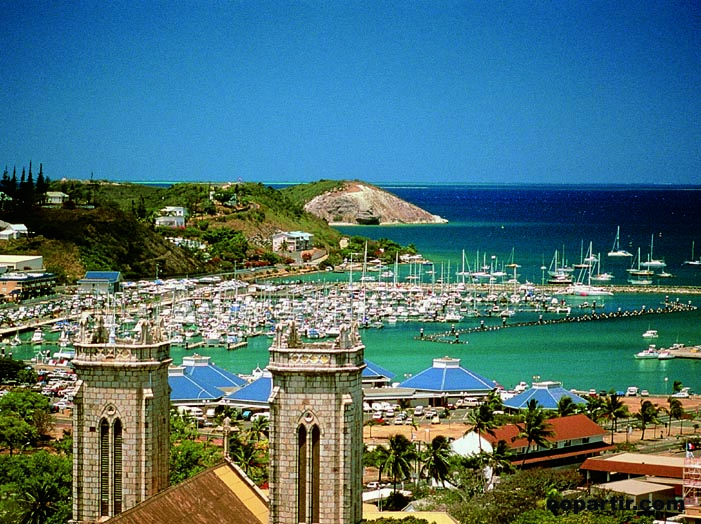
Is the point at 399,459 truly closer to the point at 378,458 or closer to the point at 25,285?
the point at 378,458

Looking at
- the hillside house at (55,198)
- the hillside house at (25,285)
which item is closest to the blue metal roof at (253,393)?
the hillside house at (25,285)

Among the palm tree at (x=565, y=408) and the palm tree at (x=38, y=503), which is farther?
the palm tree at (x=565, y=408)

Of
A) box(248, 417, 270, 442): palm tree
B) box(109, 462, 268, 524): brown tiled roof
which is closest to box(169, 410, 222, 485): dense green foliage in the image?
box(248, 417, 270, 442): palm tree

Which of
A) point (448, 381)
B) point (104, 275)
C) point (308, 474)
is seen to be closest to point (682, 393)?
point (448, 381)

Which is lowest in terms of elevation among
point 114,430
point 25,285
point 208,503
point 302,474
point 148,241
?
point 25,285

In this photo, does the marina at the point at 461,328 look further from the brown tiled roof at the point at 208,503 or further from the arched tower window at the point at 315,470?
the arched tower window at the point at 315,470

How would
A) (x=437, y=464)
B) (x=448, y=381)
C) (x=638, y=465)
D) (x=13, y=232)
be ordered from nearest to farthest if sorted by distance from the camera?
1. (x=437, y=464)
2. (x=638, y=465)
3. (x=448, y=381)
4. (x=13, y=232)

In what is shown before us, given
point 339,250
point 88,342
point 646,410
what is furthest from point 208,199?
point 88,342

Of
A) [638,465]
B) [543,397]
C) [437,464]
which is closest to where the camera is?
[437,464]
